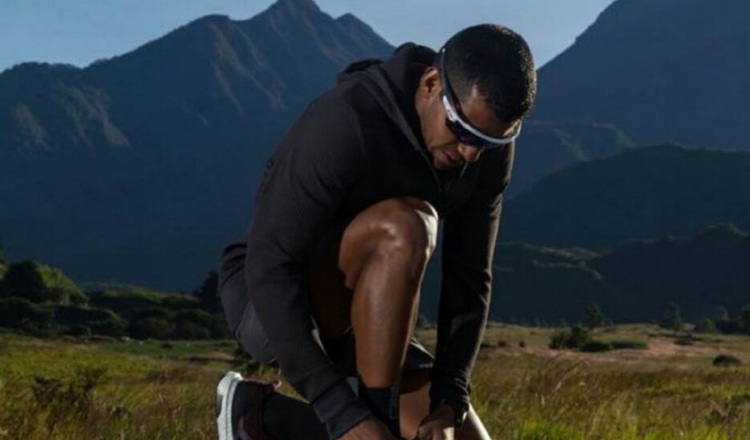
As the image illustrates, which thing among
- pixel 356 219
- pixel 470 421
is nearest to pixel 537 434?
pixel 470 421

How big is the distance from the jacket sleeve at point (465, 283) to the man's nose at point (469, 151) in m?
0.57

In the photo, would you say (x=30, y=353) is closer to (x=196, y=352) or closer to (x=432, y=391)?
(x=196, y=352)

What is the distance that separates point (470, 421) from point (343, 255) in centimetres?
118

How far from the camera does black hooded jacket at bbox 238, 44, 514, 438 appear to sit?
12.4 feet

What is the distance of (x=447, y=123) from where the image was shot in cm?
382

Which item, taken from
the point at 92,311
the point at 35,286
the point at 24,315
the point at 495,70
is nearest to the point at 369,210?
the point at 495,70

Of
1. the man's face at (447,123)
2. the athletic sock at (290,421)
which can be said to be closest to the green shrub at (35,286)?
the athletic sock at (290,421)

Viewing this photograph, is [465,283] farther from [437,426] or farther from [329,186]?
[329,186]

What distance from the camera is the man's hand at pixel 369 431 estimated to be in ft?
12.4

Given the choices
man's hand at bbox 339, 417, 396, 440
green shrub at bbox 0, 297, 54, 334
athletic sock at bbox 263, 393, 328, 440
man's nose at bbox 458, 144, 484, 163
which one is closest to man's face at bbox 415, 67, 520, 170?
man's nose at bbox 458, 144, 484, 163

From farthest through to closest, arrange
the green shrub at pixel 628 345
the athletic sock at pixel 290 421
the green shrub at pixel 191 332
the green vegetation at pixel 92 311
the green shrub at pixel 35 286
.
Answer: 1. the green shrub at pixel 35 286
2. the green vegetation at pixel 92 311
3. the green shrub at pixel 191 332
4. the green shrub at pixel 628 345
5. the athletic sock at pixel 290 421

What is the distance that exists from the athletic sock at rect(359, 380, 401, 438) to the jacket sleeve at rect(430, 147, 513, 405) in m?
0.49

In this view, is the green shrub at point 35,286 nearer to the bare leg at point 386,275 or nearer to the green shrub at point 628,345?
the green shrub at point 628,345

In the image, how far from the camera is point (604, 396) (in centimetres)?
768
